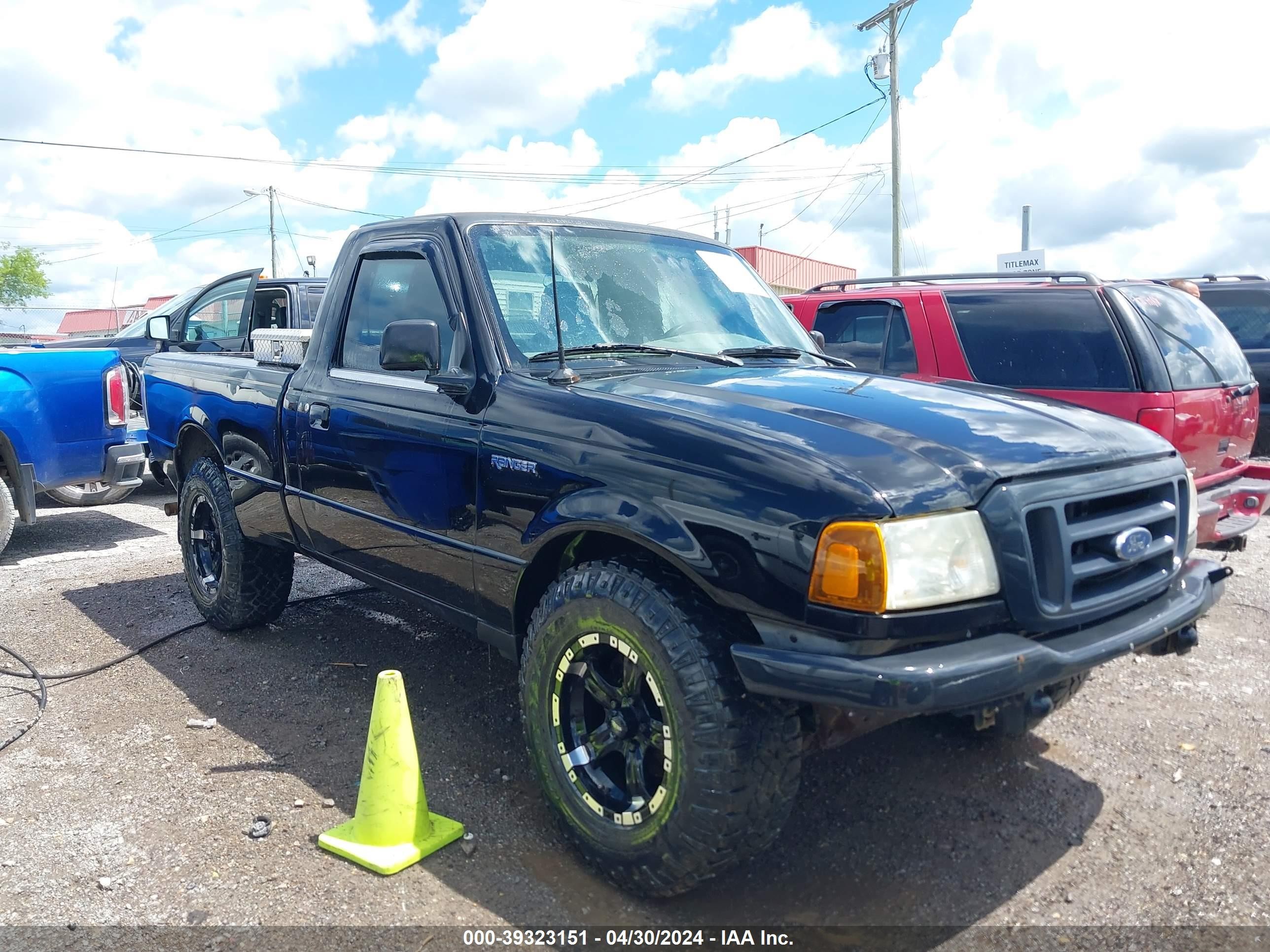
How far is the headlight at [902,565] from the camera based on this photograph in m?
2.29

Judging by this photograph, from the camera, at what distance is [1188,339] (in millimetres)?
5602

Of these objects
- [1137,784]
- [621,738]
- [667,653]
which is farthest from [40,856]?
[1137,784]

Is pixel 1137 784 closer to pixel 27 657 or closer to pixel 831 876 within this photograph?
pixel 831 876

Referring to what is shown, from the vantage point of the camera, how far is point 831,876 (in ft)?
9.70

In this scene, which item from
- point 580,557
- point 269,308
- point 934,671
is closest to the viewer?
point 934,671

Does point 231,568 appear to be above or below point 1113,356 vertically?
below

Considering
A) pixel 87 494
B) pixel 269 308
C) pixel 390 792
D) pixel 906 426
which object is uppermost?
pixel 269 308

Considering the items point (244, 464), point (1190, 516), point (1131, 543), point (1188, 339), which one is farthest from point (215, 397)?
point (1188, 339)

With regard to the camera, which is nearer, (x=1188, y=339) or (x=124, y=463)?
(x=1188, y=339)

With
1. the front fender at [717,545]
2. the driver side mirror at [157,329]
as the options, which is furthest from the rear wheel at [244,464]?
the driver side mirror at [157,329]

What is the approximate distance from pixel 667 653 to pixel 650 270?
1812 millimetres

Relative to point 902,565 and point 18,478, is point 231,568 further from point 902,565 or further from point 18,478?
point 902,565

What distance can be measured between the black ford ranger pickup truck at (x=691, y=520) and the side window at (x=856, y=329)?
270cm

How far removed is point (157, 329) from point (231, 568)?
5.67 m
